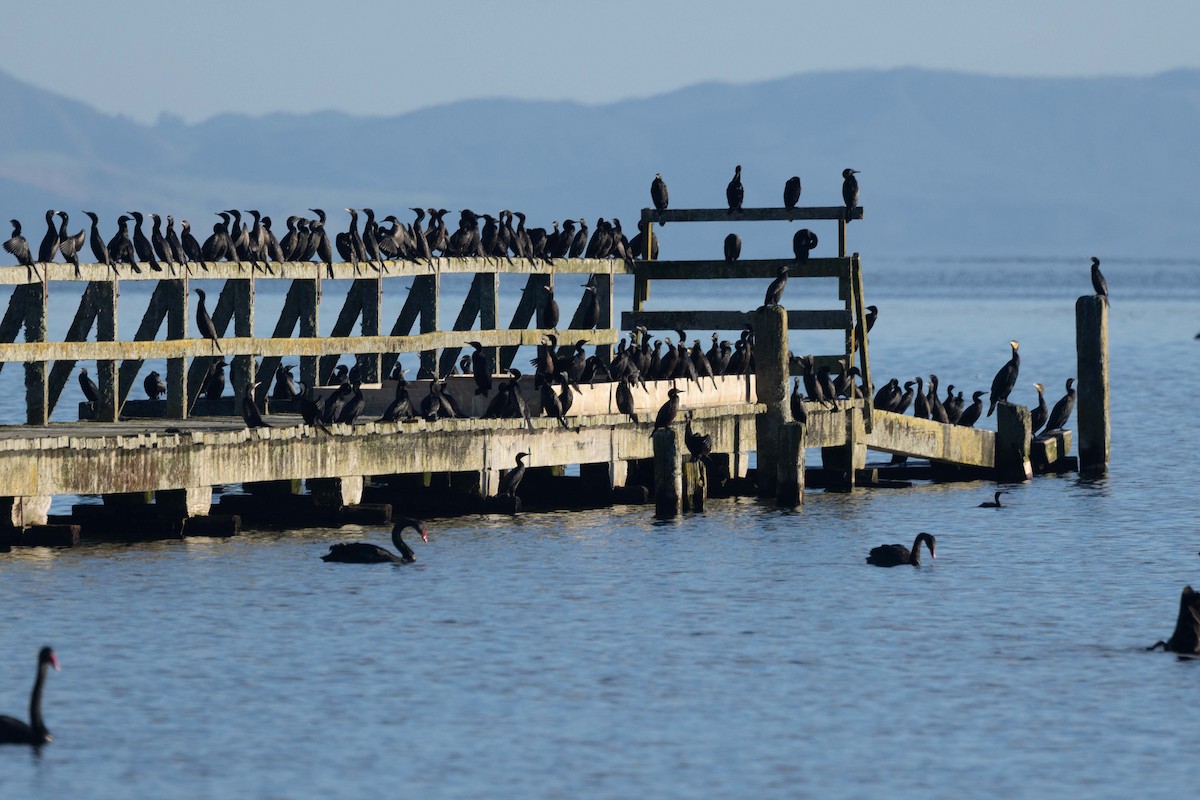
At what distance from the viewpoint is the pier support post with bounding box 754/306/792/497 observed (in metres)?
30.0

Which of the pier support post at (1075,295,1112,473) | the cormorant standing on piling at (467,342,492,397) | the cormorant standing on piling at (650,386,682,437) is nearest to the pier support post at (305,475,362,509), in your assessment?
the cormorant standing on piling at (467,342,492,397)

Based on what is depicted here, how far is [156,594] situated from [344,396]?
213 inches

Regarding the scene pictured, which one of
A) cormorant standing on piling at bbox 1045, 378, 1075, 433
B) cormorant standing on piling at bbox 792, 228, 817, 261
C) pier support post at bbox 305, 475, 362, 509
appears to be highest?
cormorant standing on piling at bbox 792, 228, 817, 261

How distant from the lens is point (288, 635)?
2159 centimetres

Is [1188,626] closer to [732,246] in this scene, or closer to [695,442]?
[695,442]

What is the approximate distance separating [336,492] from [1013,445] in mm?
13546

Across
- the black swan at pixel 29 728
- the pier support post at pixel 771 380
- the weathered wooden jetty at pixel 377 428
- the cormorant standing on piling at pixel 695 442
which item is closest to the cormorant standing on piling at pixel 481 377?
the weathered wooden jetty at pixel 377 428

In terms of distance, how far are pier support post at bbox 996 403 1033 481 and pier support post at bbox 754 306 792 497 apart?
22.7 ft

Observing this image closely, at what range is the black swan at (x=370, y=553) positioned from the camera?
25281mm

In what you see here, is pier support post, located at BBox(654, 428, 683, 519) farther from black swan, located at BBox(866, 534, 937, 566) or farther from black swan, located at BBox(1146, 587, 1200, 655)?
black swan, located at BBox(1146, 587, 1200, 655)

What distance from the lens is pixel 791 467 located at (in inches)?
1196

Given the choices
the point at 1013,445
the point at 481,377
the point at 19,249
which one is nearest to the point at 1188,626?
the point at 481,377

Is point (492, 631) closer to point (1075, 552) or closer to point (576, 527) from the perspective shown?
point (576, 527)

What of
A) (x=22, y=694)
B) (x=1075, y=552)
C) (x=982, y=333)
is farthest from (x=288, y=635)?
(x=982, y=333)
